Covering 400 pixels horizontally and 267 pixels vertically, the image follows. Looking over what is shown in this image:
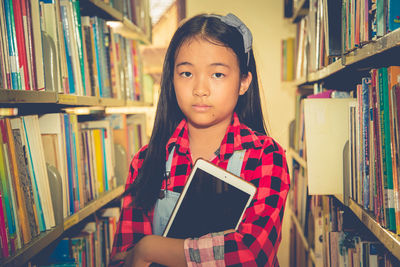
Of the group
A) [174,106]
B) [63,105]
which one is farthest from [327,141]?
[63,105]

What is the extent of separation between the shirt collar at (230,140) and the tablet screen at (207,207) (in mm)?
144

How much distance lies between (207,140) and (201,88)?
0.19 m

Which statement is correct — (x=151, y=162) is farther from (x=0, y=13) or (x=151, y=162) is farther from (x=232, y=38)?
(x=0, y=13)

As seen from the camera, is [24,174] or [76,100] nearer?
[24,174]

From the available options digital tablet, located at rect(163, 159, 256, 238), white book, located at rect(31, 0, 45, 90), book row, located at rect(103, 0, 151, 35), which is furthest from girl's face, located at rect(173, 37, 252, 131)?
book row, located at rect(103, 0, 151, 35)

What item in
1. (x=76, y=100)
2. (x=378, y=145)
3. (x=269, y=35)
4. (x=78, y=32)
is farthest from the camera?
(x=269, y=35)

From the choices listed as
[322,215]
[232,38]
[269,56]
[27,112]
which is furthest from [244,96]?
[269,56]

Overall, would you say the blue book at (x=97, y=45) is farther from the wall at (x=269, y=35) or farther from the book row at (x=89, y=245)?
the wall at (x=269, y=35)

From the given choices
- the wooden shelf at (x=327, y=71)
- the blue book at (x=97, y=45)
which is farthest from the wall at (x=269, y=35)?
the blue book at (x=97, y=45)

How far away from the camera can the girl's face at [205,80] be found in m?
0.96

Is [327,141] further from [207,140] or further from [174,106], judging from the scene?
[174,106]

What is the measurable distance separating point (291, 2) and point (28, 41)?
2232 mm

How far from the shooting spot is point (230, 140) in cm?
99

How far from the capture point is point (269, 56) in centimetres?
278
